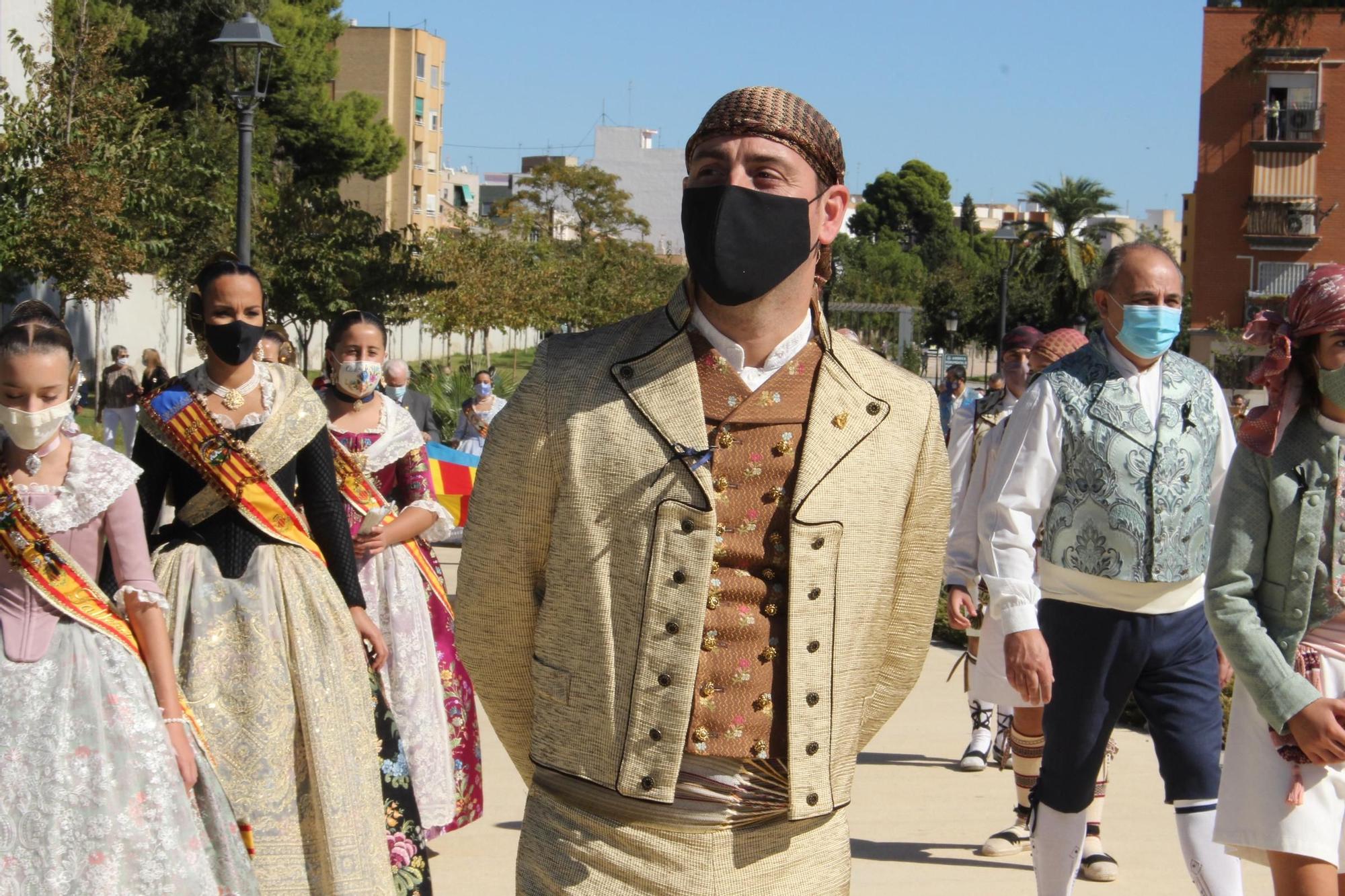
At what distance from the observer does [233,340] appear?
16.3 ft

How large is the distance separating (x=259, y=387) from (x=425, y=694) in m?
1.69

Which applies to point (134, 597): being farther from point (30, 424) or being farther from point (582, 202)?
point (582, 202)

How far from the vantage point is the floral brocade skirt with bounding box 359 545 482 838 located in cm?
627

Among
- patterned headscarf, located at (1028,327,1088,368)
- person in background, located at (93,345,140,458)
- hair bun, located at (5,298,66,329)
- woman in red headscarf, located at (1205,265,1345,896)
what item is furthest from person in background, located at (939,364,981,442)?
hair bun, located at (5,298,66,329)

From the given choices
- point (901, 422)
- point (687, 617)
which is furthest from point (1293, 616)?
point (687, 617)

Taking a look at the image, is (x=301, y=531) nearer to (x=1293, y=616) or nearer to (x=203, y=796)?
(x=203, y=796)

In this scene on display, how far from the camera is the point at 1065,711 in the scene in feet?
17.2

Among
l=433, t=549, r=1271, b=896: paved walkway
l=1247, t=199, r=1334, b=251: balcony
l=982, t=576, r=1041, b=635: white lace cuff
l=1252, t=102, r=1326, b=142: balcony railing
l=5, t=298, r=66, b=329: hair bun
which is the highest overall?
l=1252, t=102, r=1326, b=142: balcony railing

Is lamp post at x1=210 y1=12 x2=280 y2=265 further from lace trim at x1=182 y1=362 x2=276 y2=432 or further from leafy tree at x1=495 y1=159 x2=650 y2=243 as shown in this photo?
leafy tree at x1=495 y1=159 x2=650 y2=243

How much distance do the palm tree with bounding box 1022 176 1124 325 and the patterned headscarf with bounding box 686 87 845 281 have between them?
67355 mm

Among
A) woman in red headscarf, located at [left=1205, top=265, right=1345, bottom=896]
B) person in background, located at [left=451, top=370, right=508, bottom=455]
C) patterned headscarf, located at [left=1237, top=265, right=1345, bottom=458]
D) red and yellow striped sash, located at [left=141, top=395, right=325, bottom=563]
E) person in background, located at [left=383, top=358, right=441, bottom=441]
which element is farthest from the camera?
person in background, located at [left=451, top=370, right=508, bottom=455]

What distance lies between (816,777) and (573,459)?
26.3 inches

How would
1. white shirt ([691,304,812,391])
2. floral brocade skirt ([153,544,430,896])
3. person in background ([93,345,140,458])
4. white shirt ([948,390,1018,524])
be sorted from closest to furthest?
white shirt ([691,304,812,391]), floral brocade skirt ([153,544,430,896]), white shirt ([948,390,1018,524]), person in background ([93,345,140,458])

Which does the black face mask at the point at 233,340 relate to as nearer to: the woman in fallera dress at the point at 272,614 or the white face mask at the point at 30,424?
the woman in fallera dress at the point at 272,614
